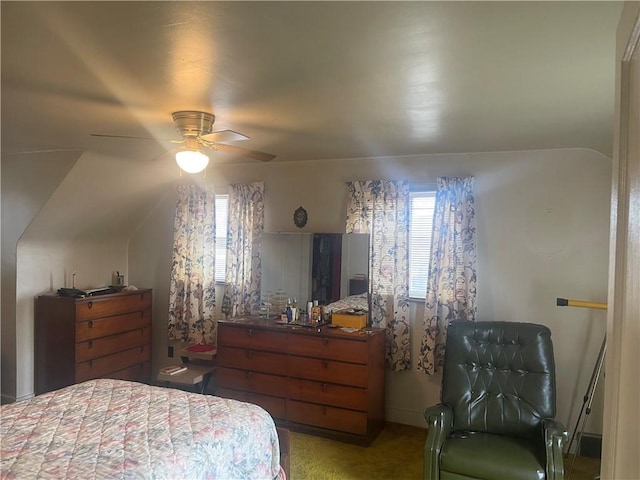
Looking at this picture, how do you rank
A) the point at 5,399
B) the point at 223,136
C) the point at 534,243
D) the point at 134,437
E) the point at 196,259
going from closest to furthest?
1. the point at 134,437
2. the point at 223,136
3. the point at 534,243
4. the point at 5,399
5. the point at 196,259

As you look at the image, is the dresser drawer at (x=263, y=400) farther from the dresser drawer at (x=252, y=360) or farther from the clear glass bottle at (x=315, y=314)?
the clear glass bottle at (x=315, y=314)

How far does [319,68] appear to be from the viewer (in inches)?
79.4

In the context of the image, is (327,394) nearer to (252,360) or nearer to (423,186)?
(252,360)

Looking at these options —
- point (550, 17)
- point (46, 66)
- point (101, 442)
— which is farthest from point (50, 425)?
point (550, 17)

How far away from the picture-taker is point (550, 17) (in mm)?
1520

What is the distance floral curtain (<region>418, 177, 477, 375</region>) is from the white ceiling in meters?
0.69

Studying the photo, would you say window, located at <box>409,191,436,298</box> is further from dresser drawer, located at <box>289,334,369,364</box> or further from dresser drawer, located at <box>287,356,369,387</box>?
dresser drawer, located at <box>287,356,369,387</box>

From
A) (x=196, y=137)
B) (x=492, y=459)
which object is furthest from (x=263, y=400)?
(x=196, y=137)

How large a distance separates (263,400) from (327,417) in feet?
2.00

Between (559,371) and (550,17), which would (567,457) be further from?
(550,17)

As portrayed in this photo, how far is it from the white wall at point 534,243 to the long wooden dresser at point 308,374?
55 centimetres

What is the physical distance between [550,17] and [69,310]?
4.40m

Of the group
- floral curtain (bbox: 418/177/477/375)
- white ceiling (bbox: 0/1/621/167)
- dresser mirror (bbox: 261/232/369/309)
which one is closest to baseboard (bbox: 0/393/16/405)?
dresser mirror (bbox: 261/232/369/309)

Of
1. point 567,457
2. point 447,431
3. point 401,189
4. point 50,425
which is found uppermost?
point 401,189
